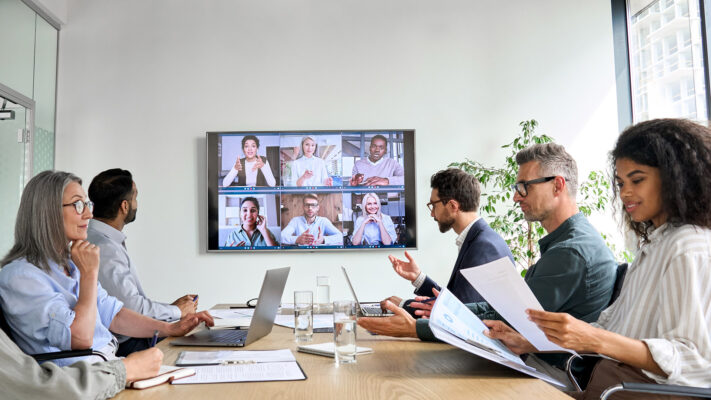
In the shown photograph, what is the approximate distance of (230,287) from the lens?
433 centimetres

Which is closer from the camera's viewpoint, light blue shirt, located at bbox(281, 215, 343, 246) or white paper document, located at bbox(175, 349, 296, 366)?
white paper document, located at bbox(175, 349, 296, 366)

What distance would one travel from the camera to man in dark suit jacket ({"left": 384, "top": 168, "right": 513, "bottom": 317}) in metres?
2.51

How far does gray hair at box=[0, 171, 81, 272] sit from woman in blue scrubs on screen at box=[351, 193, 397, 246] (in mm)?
2694

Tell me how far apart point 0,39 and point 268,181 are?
197cm

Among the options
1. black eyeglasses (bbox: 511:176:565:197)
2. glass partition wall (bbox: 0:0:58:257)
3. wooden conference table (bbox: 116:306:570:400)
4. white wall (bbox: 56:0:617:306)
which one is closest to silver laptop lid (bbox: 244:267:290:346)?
wooden conference table (bbox: 116:306:570:400)

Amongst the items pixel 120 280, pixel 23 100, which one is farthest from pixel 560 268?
pixel 23 100

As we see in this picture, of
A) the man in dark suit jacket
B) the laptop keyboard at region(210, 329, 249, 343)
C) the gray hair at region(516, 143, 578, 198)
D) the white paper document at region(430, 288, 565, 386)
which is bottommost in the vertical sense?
the laptop keyboard at region(210, 329, 249, 343)

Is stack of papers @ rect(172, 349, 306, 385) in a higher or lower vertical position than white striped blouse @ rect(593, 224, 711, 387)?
lower

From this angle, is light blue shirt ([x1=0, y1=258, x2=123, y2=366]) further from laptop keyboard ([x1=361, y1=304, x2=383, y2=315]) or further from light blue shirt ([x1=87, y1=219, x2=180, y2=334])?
laptop keyboard ([x1=361, y1=304, x2=383, y2=315])

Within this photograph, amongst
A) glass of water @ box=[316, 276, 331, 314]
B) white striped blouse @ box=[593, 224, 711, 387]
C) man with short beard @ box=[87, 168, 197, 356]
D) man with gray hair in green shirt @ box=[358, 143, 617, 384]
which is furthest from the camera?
glass of water @ box=[316, 276, 331, 314]

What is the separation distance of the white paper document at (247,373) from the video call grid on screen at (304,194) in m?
2.84

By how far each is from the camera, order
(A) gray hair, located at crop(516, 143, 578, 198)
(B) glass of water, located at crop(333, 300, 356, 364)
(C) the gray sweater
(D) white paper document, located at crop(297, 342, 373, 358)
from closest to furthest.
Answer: (C) the gray sweater → (B) glass of water, located at crop(333, 300, 356, 364) → (D) white paper document, located at crop(297, 342, 373, 358) → (A) gray hair, located at crop(516, 143, 578, 198)

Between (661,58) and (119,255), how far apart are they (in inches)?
150

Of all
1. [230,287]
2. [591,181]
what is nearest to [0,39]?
[230,287]
